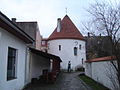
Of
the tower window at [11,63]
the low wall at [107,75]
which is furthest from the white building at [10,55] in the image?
the low wall at [107,75]

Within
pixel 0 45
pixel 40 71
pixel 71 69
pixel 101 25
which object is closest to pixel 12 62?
pixel 0 45

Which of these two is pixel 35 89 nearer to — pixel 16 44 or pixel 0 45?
pixel 16 44

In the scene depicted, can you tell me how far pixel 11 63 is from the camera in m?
10.4

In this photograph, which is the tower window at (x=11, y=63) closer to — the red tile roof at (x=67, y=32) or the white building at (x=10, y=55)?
the white building at (x=10, y=55)

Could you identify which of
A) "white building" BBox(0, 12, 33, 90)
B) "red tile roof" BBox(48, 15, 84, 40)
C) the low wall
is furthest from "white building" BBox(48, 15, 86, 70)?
"white building" BBox(0, 12, 33, 90)

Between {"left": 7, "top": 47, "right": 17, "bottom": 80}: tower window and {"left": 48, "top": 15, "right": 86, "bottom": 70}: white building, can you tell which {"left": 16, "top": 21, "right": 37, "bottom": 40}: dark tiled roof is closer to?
{"left": 48, "top": 15, "right": 86, "bottom": 70}: white building

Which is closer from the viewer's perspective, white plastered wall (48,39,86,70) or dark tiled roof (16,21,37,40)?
dark tiled roof (16,21,37,40)

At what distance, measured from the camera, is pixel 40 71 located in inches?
794

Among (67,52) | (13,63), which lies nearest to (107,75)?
(13,63)

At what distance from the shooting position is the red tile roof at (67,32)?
43094mm

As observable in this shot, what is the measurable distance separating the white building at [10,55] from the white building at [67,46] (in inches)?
1216

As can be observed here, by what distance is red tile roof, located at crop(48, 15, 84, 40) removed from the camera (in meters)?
43.1

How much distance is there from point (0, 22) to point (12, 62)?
12.0 ft

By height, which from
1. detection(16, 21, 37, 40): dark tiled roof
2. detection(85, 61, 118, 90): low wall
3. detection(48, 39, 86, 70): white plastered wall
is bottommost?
detection(85, 61, 118, 90): low wall
